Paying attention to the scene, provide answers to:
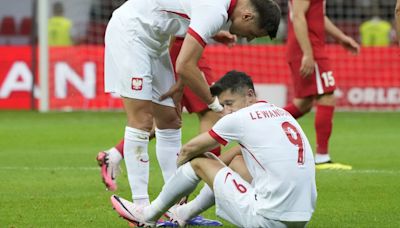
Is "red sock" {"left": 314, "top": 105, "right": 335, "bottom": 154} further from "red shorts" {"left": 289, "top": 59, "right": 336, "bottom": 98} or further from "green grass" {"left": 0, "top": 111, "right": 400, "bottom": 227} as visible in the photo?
"green grass" {"left": 0, "top": 111, "right": 400, "bottom": 227}

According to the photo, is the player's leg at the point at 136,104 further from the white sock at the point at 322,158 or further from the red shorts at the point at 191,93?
the white sock at the point at 322,158

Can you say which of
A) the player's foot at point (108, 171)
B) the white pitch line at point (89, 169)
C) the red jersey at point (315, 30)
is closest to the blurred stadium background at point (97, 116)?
the white pitch line at point (89, 169)

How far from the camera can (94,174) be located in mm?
10414

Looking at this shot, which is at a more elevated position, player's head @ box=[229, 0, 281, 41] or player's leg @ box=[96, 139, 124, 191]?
player's head @ box=[229, 0, 281, 41]

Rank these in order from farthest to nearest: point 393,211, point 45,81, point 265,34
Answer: point 45,81 → point 393,211 → point 265,34

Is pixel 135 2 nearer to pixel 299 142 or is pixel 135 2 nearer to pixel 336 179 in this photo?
pixel 299 142

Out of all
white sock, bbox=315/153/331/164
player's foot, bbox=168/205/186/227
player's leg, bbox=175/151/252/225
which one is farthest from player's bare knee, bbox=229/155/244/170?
white sock, bbox=315/153/331/164

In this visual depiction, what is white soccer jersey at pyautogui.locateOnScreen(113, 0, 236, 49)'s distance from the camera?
6816 millimetres

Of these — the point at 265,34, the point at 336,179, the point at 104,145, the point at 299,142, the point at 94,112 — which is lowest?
the point at 94,112

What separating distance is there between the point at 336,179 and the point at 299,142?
371cm

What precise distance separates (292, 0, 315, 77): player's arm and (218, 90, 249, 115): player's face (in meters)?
4.65

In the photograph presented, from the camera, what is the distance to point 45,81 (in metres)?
18.7

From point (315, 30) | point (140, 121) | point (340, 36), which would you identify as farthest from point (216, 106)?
point (340, 36)

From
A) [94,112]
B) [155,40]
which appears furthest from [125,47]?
[94,112]
